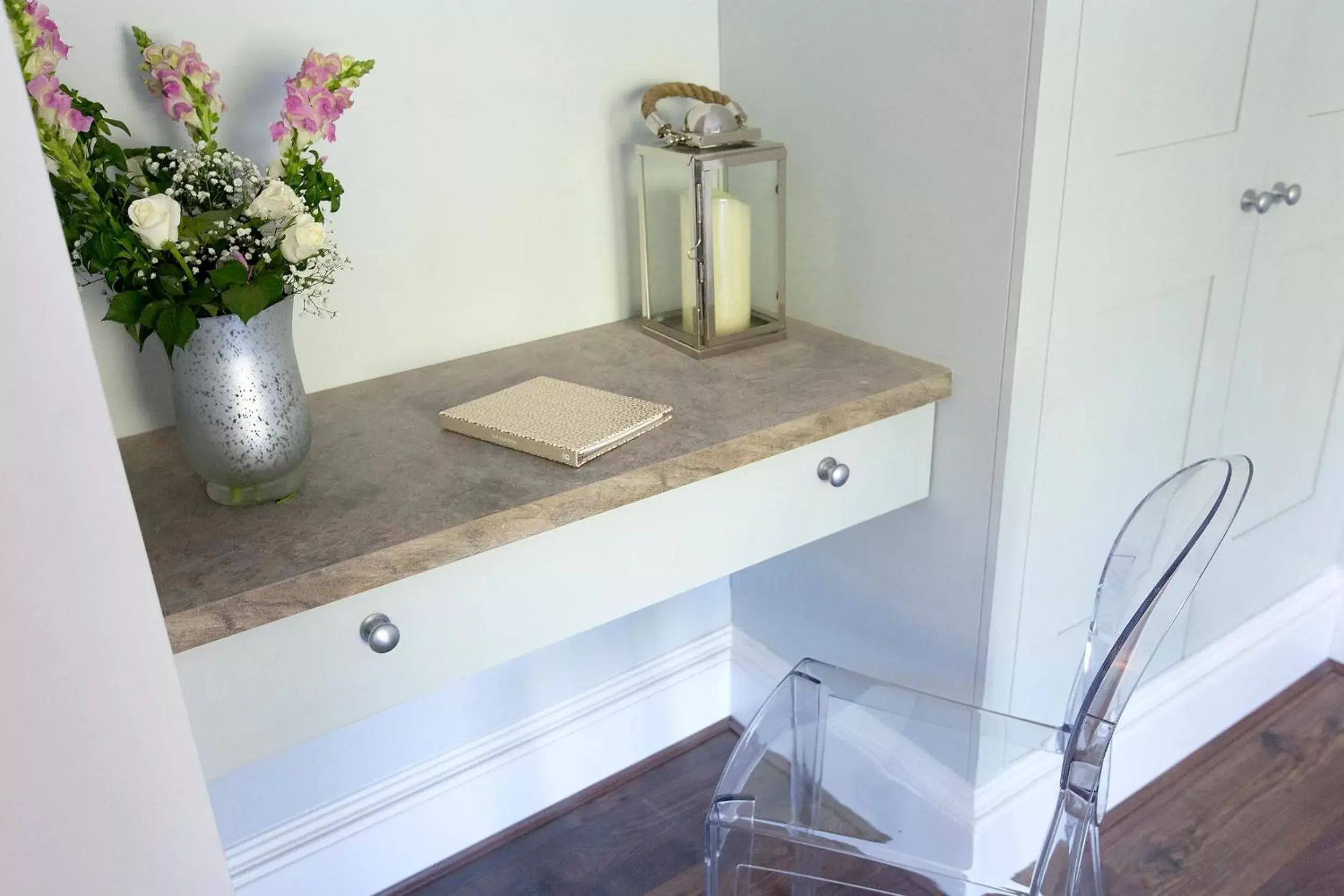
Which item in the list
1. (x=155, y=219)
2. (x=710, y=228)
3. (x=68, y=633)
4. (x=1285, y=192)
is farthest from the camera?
(x=1285, y=192)

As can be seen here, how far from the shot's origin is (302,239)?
3.34ft

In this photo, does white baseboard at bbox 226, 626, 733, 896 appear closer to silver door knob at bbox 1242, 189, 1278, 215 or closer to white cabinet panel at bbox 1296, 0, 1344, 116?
silver door knob at bbox 1242, 189, 1278, 215

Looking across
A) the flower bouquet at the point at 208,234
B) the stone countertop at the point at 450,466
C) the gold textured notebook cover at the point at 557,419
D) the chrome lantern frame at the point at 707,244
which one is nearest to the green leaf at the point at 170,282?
the flower bouquet at the point at 208,234

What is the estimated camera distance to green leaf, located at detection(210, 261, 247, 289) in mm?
999

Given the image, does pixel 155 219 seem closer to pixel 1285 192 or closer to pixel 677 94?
pixel 677 94

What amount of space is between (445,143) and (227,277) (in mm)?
466

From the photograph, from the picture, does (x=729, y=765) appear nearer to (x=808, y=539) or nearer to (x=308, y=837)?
(x=808, y=539)

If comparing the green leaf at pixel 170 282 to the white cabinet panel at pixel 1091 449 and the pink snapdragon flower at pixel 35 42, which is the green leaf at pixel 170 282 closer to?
the pink snapdragon flower at pixel 35 42

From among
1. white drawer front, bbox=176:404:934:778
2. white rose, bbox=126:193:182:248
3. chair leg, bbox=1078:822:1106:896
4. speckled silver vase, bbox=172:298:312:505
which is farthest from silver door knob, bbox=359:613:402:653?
chair leg, bbox=1078:822:1106:896

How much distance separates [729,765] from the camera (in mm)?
1232

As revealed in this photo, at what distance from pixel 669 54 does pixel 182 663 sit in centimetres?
105

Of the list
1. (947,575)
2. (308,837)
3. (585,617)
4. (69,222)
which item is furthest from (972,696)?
(69,222)

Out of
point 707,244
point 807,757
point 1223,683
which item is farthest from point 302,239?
point 1223,683

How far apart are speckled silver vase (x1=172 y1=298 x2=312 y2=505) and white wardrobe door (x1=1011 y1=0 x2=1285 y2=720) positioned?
0.88 meters
